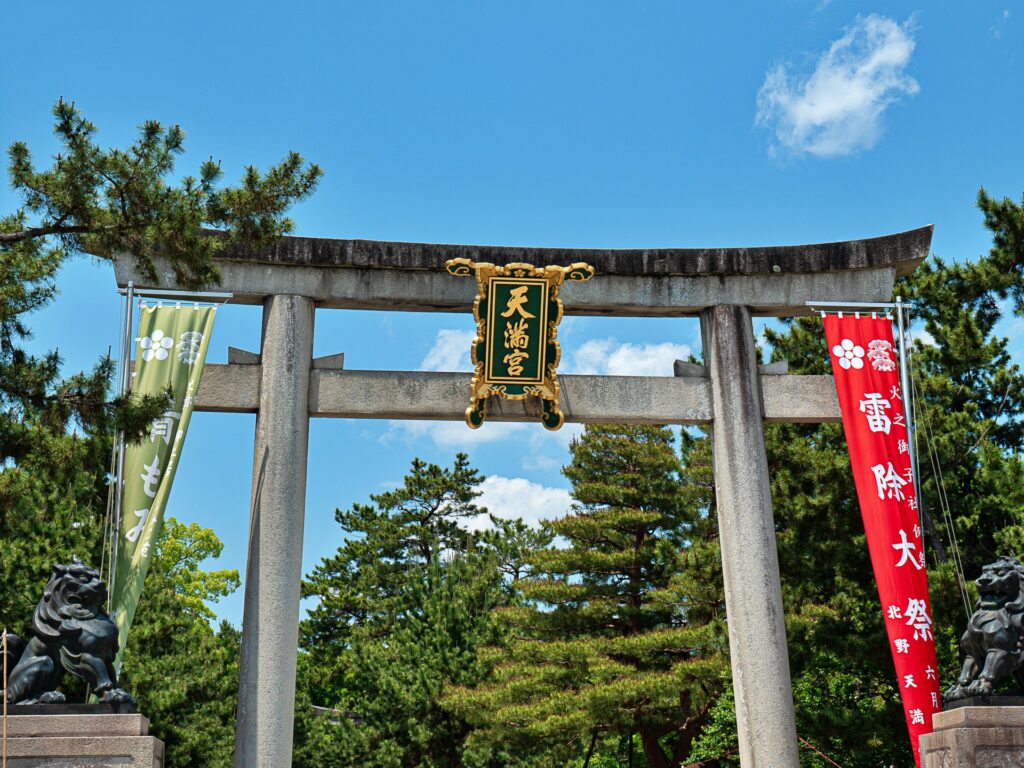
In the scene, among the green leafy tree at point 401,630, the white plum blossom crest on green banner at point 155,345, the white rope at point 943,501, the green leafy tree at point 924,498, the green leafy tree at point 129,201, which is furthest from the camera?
the green leafy tree at point 401,630

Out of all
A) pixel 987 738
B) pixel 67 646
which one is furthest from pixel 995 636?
pixel 67 646

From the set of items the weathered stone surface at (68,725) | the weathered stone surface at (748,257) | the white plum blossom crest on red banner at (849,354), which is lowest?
the weathered stone surface at (68,725)

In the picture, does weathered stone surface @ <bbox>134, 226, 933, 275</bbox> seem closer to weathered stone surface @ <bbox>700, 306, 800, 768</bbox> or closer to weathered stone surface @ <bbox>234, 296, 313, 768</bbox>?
weathered stone surface @ <bbox>700, 306, 800, 768</bbox>

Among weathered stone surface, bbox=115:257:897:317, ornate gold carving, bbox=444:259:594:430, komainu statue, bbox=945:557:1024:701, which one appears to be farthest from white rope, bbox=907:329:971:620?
ornate gold carving, bbox=444:259:594:430

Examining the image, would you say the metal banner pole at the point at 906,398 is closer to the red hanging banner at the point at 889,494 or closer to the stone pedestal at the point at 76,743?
the red hanging banner at the point at 889,494

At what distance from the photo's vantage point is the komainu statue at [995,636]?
740 cm

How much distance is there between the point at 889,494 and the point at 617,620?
6882mm

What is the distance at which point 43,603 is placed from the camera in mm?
7219

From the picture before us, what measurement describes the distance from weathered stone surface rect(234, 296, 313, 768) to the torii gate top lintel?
611 millimetres

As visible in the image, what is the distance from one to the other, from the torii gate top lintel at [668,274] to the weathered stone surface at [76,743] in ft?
14.3

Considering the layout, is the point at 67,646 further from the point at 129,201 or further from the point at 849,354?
the point at 849,354

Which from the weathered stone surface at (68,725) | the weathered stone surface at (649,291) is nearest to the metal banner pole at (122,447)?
the weathered stone surface at (649,291)

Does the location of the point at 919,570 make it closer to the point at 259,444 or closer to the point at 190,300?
the point at 259,444

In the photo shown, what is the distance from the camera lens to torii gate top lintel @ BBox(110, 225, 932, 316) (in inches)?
398
